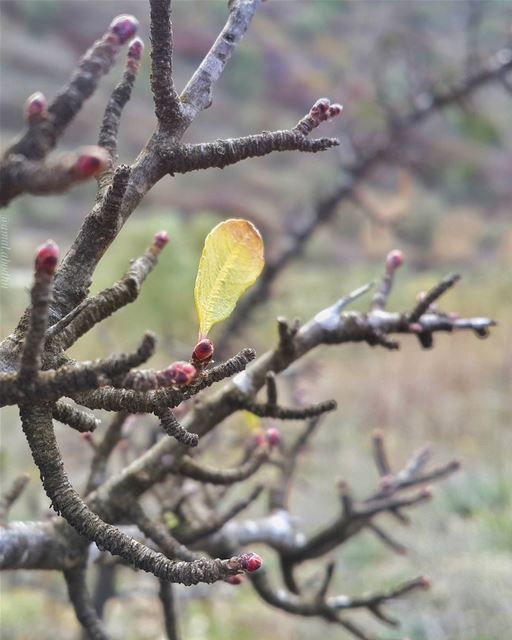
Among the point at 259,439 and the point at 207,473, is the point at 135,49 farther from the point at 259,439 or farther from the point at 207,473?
the point at 259,439

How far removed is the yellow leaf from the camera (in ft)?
2.03

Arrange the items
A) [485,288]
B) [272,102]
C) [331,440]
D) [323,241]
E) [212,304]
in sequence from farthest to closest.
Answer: [272,102] → [323,241] → [485,288] → [331,440] → [212,304]

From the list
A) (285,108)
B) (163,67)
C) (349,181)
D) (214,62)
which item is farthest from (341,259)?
(163,67)

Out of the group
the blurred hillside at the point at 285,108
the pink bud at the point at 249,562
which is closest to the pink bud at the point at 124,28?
the pink bud at the point at 249,562

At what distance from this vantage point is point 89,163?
340 mm

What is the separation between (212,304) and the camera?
621 mm

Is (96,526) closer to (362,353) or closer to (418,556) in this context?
(418,556)

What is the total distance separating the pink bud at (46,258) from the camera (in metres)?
0.40

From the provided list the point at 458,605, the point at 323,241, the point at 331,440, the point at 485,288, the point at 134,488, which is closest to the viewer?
the point at 134,488

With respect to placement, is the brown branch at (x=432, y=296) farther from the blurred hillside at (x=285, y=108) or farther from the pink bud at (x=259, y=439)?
A: the blurred hillside at (x=285, y=108)

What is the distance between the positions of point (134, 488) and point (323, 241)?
447 inches

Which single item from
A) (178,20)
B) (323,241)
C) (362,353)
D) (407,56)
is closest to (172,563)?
(407,56)

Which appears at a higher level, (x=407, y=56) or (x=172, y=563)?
(x=407, y=56)

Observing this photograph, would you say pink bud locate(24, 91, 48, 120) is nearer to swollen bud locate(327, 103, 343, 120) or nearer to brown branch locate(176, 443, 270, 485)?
swollen bud locate(327, 103, 343, 120)
